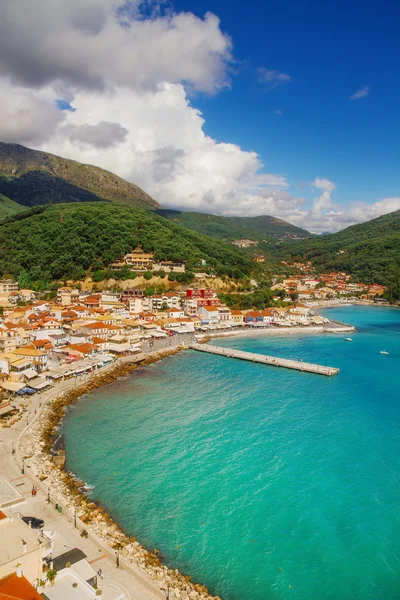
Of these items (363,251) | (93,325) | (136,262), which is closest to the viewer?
(93,325)

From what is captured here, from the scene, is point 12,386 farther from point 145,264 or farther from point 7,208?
point 7,208

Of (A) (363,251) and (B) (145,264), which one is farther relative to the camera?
(A) (363,251)

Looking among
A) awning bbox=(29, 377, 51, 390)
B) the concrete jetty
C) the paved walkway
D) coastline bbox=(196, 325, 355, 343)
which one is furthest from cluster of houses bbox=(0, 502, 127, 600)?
coastline bbox=(196, 325, 355, 343)

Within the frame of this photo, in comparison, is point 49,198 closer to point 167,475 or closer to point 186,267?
point 186,267

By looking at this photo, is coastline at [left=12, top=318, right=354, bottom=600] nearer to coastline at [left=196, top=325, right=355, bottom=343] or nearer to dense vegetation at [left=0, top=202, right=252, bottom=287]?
coastline at [left=196, top=325, right=355, bottom=343]

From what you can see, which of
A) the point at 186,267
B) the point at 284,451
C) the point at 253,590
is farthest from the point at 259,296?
the point at 253,590

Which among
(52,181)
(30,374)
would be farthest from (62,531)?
(52,181)
